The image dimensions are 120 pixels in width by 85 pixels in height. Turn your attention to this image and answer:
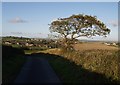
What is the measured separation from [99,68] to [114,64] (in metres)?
2.30

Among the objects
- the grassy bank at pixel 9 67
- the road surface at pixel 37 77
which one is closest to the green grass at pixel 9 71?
the grassy bank at pixel 9 67

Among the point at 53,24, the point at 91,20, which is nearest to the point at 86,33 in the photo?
the point at 91,20

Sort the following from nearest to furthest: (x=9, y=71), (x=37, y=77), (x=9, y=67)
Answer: (x=37, y=77)
(x=9, y=71)
(x=9, y=67)

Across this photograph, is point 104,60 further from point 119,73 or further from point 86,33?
point 86,33

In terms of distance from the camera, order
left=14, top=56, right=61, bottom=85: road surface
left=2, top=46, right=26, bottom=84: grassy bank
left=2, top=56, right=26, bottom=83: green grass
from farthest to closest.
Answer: left=2, top=46, right=26, bottom=84: grassy bank, left=2, top=56, right=26, bottom=83: green grass, left=14, top=56, right=61, bottom=85: road surface

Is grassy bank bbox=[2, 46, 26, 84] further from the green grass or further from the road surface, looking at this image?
the road surface

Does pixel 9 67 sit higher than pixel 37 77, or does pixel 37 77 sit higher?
pixel 9 67

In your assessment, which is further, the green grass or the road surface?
the green grass

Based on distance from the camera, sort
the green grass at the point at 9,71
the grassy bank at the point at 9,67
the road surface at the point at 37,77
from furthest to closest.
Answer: the grassy bank at the point at 9,67 → the green grass at the point at 9,71 → the road surface at the point at 37,77

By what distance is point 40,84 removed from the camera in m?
17.0

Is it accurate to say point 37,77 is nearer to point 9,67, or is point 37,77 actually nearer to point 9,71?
point 9,71

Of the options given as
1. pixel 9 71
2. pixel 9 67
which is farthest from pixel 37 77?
pixel 9 67

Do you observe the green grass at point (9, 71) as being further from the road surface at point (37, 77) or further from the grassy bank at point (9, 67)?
the road surface at point (37, 77)

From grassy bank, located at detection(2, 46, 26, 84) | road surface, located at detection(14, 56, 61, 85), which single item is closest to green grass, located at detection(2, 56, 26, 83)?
grassy bank, located at detection(2, 46, 26, 84)
